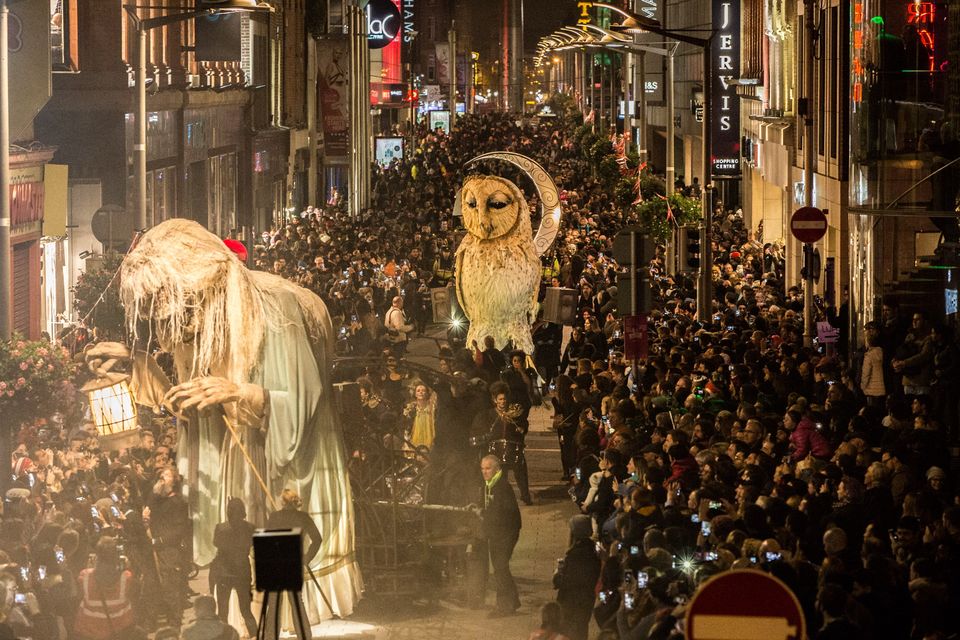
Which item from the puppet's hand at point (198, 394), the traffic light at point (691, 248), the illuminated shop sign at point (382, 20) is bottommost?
the puppet's hand at point (198, 394)

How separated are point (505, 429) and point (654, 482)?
17.4ft

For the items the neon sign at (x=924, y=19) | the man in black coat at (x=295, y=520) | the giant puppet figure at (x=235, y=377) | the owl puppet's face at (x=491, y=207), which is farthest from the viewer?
the owl puppet's face at (x=491, y=207)

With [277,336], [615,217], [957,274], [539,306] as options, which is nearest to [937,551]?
[277,336]

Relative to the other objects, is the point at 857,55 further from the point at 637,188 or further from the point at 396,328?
the point at 637,188

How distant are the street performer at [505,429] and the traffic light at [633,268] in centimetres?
196

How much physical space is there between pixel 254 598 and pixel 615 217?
1633 inches

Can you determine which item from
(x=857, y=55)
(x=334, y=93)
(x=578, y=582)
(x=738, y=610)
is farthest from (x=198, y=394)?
(x=334, y=93)

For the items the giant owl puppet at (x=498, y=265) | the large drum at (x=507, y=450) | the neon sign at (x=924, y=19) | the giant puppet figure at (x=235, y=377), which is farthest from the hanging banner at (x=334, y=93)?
the giant puppet figure at (x=235, y=377)

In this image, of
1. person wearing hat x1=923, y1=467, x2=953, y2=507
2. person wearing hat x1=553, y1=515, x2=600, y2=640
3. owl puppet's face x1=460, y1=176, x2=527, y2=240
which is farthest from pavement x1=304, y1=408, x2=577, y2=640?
owl puppet's face x1=460, y1=176, x2=527, y2=240

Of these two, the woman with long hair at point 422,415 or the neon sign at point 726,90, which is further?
the neon sign at point 726,90

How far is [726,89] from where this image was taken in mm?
54469

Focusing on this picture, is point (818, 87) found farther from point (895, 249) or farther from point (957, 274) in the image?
point (957, 274)

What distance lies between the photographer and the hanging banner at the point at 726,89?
173ft

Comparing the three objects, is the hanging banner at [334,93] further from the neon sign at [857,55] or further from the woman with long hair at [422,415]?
the woman with long hair at [422,415]
